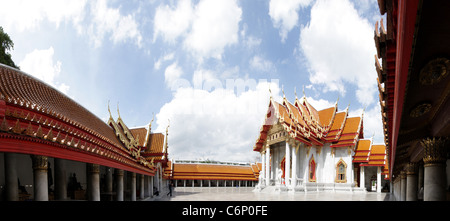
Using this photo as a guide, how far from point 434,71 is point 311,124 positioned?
29.3 metres

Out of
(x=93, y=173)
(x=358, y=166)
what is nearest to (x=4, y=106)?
(x=93, y=173)

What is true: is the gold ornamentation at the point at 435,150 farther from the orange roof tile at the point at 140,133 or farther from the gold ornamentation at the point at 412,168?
the orange roof tile at the point at 140,133

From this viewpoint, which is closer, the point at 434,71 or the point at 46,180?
the point at 434,71

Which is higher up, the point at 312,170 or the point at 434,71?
the point at 434,71

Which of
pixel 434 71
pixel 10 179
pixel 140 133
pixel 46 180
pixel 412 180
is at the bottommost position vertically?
pixel 412 180

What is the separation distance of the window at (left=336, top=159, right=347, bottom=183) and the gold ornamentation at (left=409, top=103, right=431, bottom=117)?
2742cm

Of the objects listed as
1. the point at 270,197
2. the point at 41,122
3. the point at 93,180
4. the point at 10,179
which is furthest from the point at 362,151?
the point at 10,179

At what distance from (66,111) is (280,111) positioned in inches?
817

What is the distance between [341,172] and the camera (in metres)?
30.3

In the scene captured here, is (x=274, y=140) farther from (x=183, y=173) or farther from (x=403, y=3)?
(x=403, y=3)

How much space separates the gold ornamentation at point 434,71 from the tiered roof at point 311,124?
74.9 ft

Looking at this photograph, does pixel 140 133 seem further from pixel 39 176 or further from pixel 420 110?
pixel 420 110

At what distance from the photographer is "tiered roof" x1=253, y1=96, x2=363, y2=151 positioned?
27.7m

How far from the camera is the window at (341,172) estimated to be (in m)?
30.0
